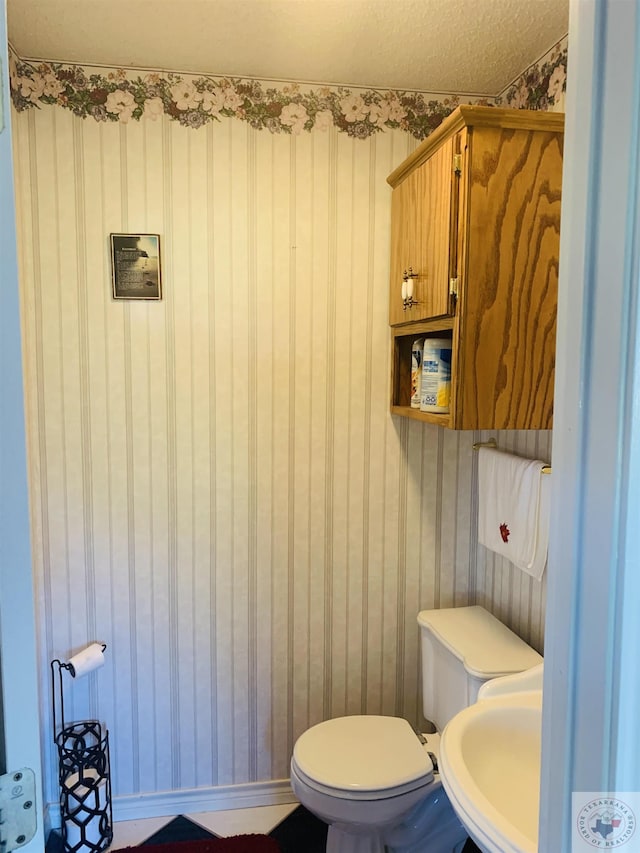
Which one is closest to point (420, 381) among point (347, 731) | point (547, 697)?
point (347, 731)

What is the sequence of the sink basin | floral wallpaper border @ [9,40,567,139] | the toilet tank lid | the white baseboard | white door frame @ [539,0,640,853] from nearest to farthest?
1. white door frame @ [539,0,640,853]
2. the sink basin
3. the toilet tank lid
4. floral wallpaper border @ [9,40,567,139]
5. the white baseboard

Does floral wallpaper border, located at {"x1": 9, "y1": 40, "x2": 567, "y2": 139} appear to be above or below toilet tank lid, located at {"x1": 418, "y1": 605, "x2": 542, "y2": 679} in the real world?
above

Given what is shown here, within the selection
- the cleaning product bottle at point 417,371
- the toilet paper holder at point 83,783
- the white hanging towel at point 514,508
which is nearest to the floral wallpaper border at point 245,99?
the cleaning product bottle at point 417,371

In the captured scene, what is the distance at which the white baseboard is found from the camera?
6.96ft

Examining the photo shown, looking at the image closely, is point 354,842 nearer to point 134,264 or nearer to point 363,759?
point 363,759

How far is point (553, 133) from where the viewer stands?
157 centimetres

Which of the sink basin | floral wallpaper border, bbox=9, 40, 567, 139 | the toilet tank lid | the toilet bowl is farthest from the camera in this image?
floral wallpaper border, bbox=9, 40, 567, 139

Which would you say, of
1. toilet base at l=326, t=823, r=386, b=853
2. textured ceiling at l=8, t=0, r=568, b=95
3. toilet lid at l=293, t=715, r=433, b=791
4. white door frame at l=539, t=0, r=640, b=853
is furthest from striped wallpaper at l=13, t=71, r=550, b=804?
white door frame at l=539, t=0, r=640, b=853

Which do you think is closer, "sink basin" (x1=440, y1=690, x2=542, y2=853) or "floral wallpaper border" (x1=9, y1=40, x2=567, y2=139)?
"sink basin" (x1=440, y1=690, x2=542, y2=853)

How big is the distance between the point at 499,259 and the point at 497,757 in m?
1.24

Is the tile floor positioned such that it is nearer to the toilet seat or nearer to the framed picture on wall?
the toilet seat

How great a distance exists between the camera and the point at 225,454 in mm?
2092

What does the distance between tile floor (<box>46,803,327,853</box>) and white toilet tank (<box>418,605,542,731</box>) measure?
563mm

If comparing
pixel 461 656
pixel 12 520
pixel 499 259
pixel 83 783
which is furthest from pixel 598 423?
pixel 83 783
